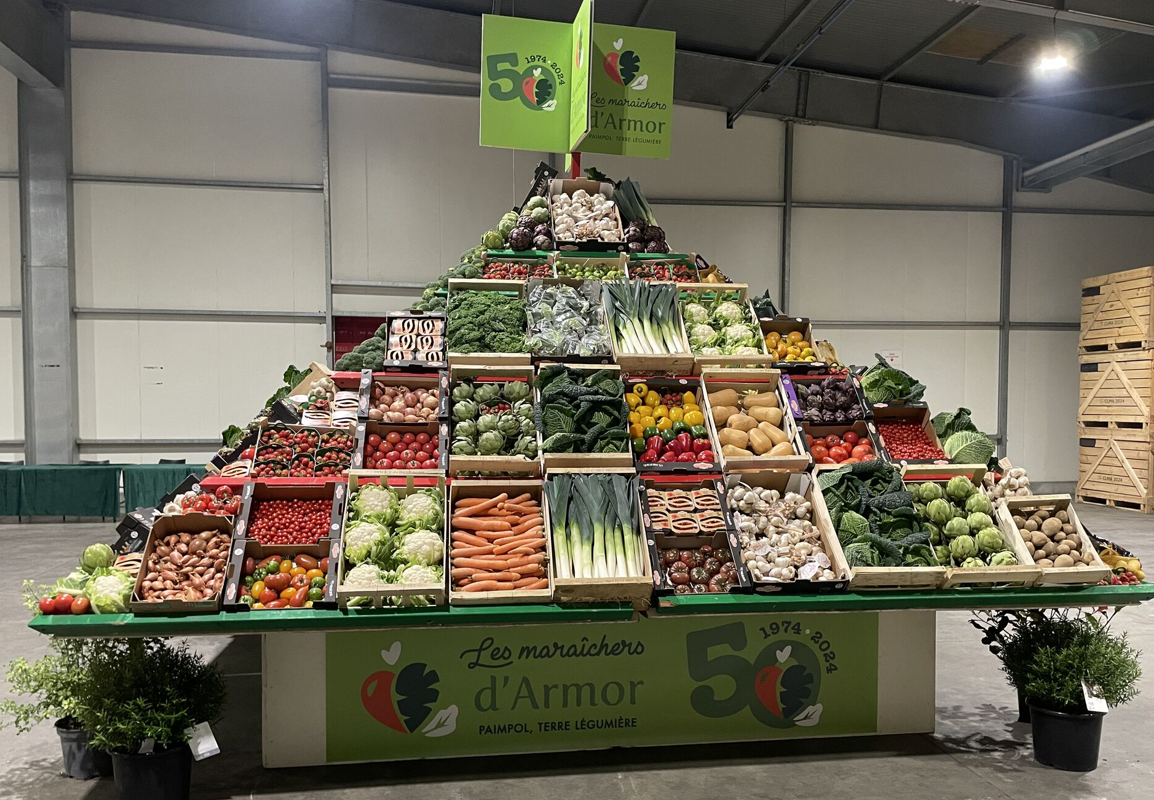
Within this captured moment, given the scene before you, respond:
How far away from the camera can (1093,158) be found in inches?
467

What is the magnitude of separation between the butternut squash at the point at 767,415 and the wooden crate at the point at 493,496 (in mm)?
1328

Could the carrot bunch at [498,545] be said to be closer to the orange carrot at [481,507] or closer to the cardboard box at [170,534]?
the orange carrot at [481,507]

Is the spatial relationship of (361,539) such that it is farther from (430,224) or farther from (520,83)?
(430,224)

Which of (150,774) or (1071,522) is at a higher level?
(1071,522)

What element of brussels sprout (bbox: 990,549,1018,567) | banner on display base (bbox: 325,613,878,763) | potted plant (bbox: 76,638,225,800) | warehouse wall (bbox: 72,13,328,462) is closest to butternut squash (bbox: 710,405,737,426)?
banner on display base (bbox: 325,613,878,763)

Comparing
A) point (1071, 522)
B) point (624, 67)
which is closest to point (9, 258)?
point (624, 67)

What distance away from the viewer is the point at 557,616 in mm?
3518

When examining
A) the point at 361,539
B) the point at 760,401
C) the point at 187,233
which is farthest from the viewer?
the point at 187,233

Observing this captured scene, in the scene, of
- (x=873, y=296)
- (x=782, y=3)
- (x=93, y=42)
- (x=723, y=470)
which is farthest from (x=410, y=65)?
(x=723, y=470)

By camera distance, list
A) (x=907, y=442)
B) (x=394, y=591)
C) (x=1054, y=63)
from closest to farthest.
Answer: (x=394, y=591)
(x=907, y=442)
(x=1054, y=63)

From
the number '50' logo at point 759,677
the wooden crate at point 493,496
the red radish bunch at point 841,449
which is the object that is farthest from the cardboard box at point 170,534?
the red radish bunch at point 841,449

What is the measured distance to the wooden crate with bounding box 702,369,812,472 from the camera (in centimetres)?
427

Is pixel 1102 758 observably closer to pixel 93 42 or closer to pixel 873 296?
pixel 873 296

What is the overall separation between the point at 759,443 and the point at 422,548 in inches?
72.0
